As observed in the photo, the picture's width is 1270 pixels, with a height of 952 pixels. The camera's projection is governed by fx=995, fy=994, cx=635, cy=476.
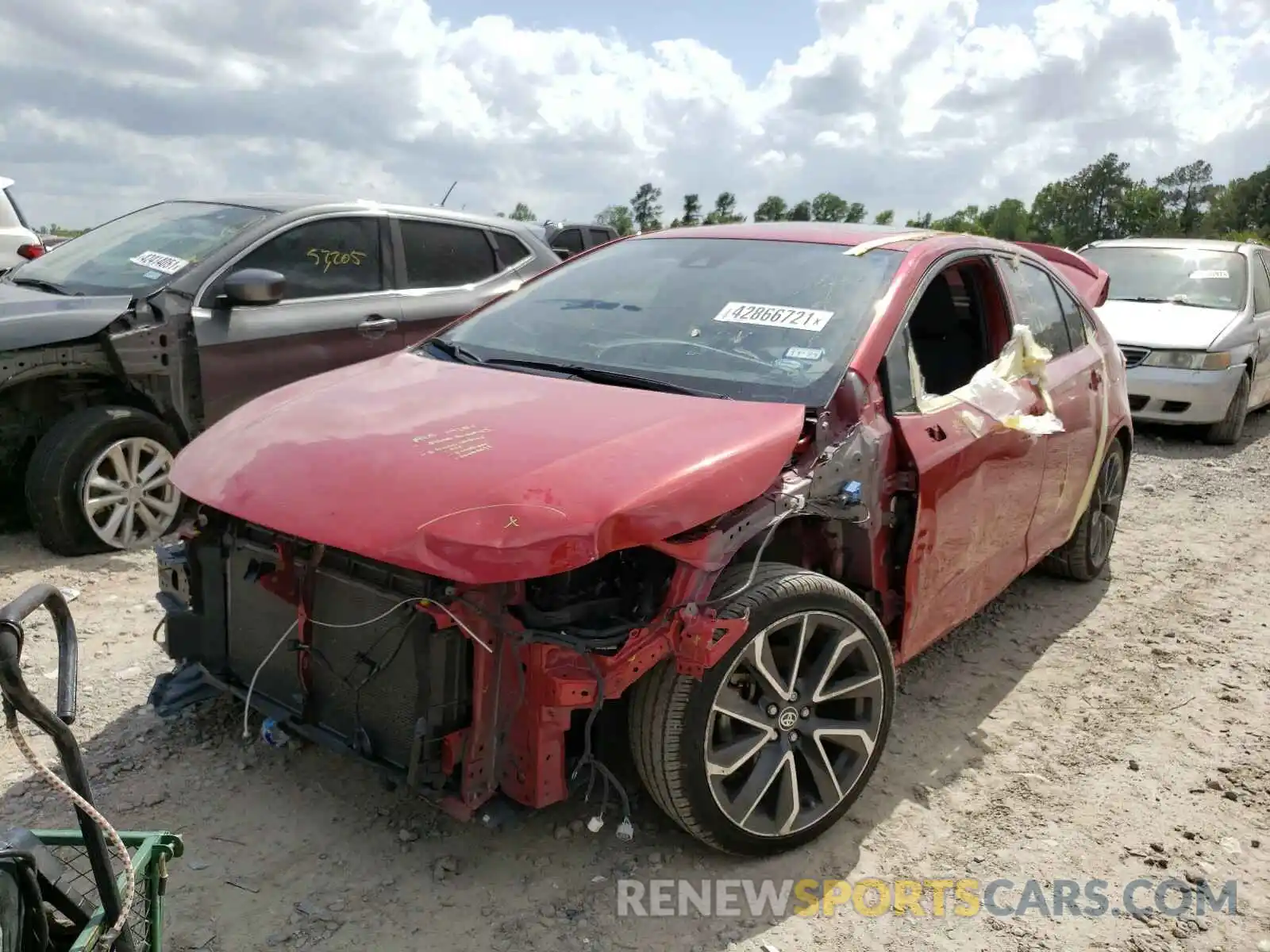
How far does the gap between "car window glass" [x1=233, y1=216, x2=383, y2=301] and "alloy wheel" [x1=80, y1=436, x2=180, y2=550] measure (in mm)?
1047

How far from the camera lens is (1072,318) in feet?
14.7

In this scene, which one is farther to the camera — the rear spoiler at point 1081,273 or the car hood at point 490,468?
the rear spoiler at point 1081,273

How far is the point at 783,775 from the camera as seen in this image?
109 inches

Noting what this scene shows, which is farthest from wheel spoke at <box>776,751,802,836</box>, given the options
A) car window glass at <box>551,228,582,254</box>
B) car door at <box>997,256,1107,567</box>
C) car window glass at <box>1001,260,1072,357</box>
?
car window glass at <box>551,228,582,254</box>

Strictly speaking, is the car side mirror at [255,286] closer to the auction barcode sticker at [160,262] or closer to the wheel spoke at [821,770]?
the auction barcode sticker at [160,262]

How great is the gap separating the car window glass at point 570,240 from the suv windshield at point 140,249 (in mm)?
3394

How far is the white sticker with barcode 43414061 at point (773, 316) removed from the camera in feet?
10.5

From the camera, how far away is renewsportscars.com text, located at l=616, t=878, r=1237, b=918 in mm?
2611

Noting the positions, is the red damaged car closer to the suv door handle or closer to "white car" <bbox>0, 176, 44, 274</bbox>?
the suv door handle

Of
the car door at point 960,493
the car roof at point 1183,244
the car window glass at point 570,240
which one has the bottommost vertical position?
the car door at point 960,493

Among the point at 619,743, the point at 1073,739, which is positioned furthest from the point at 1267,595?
the point at 619,743

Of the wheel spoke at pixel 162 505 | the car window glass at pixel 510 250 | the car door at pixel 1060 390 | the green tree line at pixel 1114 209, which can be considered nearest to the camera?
the car door at pixel 1060 390

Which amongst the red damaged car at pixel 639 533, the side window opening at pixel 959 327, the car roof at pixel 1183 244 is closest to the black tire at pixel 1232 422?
the car roof at pixel 1183 244

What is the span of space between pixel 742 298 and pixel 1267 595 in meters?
3.42
